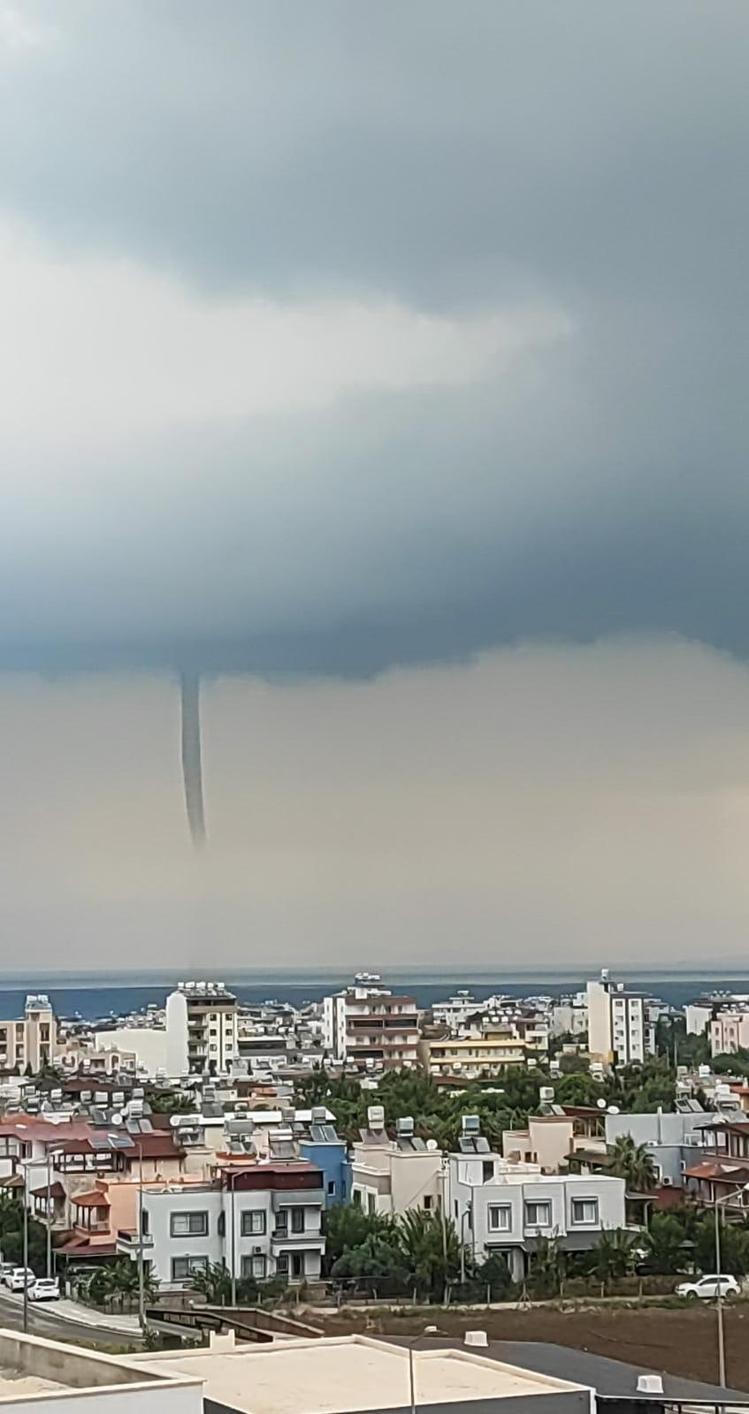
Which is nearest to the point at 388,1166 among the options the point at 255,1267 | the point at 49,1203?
the point at 255,1267

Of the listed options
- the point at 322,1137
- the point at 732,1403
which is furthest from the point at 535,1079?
the point at 732,1403

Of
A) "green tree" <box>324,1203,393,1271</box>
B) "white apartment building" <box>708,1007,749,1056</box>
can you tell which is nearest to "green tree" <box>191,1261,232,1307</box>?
"green tree" <box>324,1203,393,1271</box>

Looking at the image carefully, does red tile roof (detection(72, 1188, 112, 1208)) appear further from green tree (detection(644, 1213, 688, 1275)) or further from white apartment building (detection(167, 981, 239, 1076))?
white apartment building (detection(167, 981, 239, 1076))

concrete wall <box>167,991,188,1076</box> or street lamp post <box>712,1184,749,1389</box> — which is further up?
concrete wall <box>167,991,188,1076</box>

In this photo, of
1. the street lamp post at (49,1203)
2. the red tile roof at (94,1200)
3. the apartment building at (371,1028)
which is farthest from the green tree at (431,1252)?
the apartment building at (371,1028)

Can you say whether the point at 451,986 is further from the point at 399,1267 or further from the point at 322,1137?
the point at 399,1267

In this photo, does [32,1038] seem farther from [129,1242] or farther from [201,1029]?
[129,1242]
